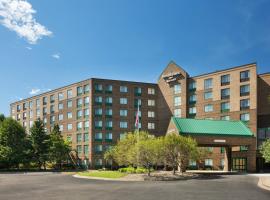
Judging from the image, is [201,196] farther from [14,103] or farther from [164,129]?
[14,103]

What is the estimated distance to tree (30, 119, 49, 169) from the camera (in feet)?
255

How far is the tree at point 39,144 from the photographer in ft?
255

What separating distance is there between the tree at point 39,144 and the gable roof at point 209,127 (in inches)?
1260

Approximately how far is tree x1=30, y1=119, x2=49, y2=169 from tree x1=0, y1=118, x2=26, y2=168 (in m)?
2.42

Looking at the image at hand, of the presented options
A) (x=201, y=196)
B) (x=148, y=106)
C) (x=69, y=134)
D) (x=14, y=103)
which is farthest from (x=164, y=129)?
(x=201, y=196)

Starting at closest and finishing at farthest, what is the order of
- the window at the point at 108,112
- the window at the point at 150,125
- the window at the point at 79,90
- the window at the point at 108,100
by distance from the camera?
the window at the point at 108,112, the window at the point at 108,100, the window at the point at 79,90, the window at the point at 150,125

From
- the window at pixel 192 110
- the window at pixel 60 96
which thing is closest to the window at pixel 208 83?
the window at pixel 192 110

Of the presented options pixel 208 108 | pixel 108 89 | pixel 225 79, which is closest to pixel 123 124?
pixel 108 89

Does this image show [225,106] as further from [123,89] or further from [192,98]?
[123,89]

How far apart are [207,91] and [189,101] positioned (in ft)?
18.7

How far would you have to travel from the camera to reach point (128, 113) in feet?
307

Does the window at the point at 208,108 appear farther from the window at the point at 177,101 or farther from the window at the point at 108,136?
the window at the point at 108,136

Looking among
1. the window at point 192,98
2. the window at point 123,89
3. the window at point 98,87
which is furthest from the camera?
the window at point 123,89

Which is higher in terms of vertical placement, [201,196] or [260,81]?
[260,81]
